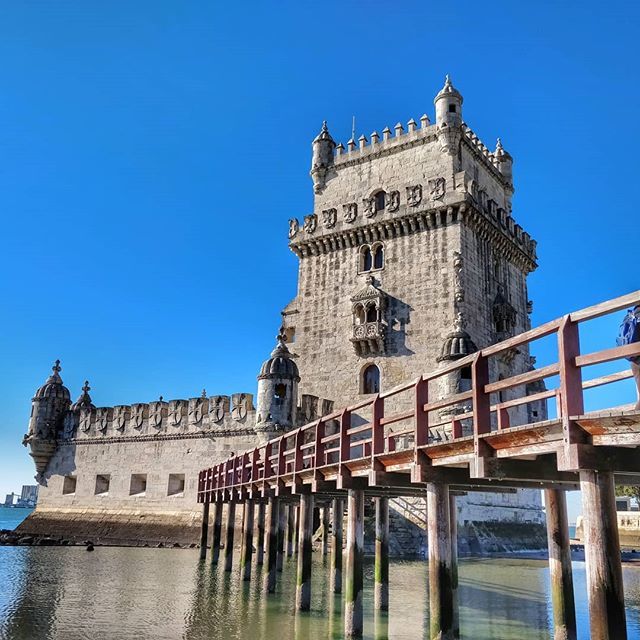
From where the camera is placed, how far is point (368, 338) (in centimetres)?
3428

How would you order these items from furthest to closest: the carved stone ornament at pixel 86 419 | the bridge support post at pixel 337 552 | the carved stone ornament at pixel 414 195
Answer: the carved stone ornament at pixel 86 419 → the carved stone ornament at pixel 414 195 → the bridge support post at pixel 337 552

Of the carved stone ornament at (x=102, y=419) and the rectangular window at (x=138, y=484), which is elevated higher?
the carved stone ornament at (x=102, y=419)

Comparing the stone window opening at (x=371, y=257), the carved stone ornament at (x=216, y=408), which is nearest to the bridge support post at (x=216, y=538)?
the carved stone ornament at (x=216, y=408)

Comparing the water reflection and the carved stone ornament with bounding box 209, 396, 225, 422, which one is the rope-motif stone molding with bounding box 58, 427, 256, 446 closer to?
the carved stone ornament with bounding box 209, 396, 225, 422

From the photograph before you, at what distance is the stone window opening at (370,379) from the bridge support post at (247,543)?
11.9 metres

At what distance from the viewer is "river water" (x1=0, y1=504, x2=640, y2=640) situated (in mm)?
13906

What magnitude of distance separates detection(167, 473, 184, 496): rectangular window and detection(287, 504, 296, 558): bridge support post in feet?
22.1

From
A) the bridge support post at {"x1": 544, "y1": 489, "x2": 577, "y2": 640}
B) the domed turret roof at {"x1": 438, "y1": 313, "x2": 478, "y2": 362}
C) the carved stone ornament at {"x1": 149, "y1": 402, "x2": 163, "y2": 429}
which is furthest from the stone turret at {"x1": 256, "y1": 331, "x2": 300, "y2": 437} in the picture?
the bridge support post at {"x1": 544, "y1": 489, "x2": 577, "y2": 640}

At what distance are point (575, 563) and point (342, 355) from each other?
1572 centimetres

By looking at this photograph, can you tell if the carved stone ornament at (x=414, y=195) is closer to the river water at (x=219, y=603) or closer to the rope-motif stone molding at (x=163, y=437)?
the rope-motif stone molding at (x=163, y=437)

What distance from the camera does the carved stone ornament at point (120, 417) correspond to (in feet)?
128

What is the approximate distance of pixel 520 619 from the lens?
16016 millimetres

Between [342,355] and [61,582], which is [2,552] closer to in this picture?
[61,582]

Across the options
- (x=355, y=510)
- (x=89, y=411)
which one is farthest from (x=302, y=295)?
(x=355, y=510)
